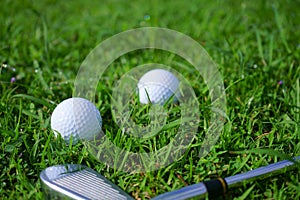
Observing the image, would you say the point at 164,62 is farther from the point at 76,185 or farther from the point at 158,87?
the point at 76,185

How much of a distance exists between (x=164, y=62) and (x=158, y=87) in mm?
807

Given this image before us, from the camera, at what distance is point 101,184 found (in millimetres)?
2016

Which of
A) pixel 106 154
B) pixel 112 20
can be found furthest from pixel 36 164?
pixel 112 20

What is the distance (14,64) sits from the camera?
334 cm

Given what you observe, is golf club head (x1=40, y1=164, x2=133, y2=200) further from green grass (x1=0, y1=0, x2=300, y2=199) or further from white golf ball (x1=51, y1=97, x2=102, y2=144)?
white golf ball (x1=51, y1=97, x2=102, y2=144)

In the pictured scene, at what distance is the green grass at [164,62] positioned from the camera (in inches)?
84.4

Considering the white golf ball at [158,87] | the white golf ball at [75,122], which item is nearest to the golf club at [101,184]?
the white golf ball at [75,122]

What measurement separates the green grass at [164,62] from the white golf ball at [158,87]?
162 mm

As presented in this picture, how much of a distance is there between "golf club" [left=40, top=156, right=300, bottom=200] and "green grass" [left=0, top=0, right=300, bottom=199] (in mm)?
69

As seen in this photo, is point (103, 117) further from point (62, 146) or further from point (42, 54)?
point (42, 54)

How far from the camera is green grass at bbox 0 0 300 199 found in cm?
214

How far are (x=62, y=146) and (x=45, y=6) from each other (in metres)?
2.84

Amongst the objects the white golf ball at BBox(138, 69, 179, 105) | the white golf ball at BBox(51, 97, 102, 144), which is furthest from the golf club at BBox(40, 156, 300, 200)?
the white golf ball at BBox(138, 69, 179, 105)

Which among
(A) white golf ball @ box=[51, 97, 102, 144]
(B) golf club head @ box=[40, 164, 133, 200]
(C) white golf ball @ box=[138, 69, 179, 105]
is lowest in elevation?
(B) golf club head @ box=[40, 164, 133, 200]
